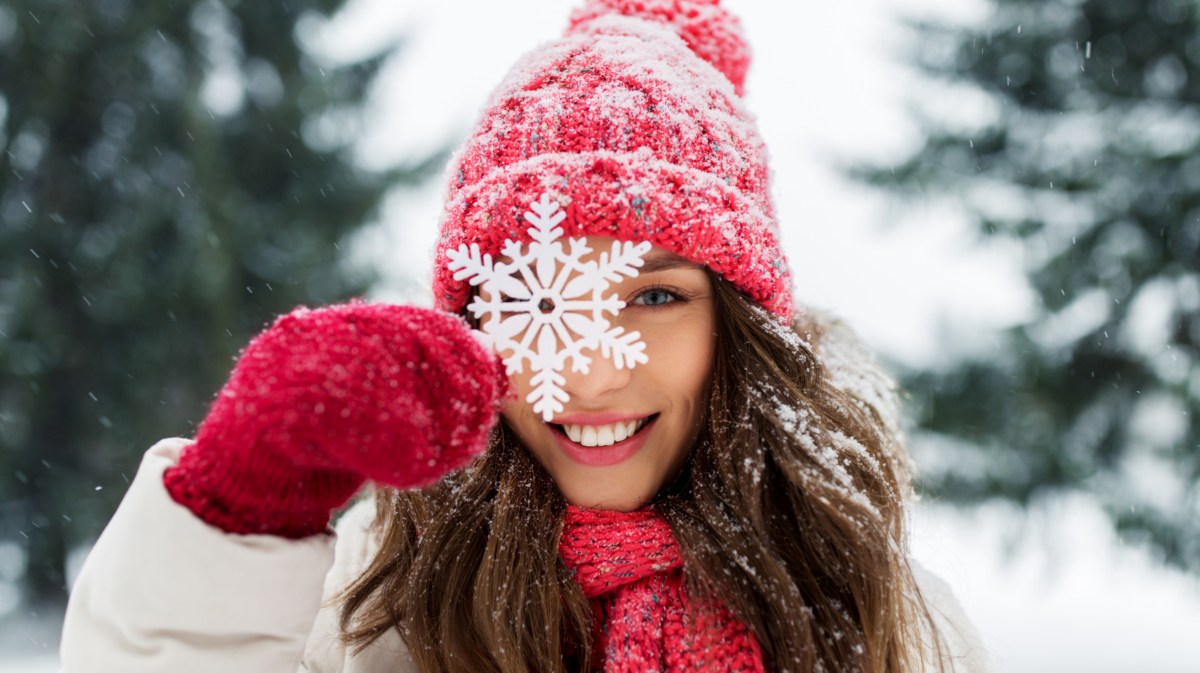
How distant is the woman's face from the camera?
147 cm

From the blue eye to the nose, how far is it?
126 millimetres

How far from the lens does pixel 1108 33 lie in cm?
456

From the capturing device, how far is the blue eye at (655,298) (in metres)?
1.51

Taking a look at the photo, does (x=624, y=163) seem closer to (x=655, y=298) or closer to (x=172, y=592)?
(x=655, y=298)

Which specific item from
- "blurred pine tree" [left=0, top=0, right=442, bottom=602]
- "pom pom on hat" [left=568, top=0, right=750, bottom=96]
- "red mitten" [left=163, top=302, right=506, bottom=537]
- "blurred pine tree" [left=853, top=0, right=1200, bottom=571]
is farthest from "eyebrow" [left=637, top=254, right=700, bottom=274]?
"blurred pine tree" [left=0, top=0, right=442, bottom=602]

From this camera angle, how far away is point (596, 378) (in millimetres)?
1413

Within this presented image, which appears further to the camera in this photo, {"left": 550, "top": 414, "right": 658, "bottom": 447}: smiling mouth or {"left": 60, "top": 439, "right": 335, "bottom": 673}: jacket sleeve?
{"left": 550, "top": 414, "right": 658, "bottom": 447}: smiling mouth

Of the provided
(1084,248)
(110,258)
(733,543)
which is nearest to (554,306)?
(733,543)

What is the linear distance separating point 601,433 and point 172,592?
678mm

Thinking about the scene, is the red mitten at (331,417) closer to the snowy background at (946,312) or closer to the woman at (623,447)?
the woman at (623,447)

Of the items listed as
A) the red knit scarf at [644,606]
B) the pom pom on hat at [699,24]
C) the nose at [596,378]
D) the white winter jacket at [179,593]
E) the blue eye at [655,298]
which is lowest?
the red knit scarf at [644,606]

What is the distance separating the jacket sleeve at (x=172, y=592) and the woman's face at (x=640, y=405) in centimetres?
49

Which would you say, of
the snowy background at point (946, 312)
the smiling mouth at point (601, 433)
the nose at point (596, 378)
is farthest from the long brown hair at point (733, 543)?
the snowy background at point (946, 312)

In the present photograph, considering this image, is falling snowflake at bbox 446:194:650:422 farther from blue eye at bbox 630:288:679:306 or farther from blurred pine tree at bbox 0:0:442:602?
blurred pine tree at bbox 0:0:442:602
